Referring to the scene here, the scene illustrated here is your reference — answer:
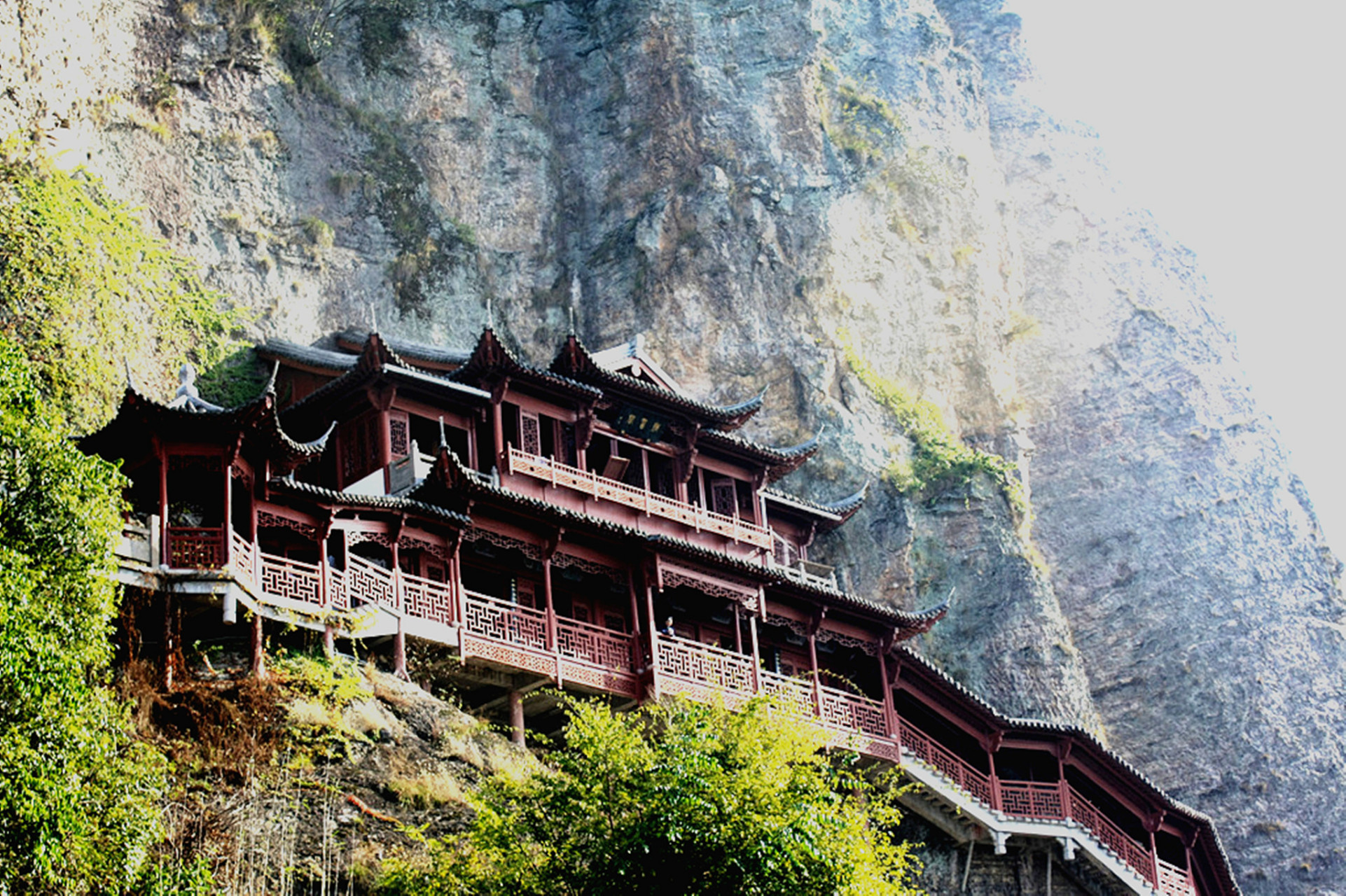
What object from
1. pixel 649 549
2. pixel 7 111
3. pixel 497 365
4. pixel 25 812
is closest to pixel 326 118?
pixel 7 111

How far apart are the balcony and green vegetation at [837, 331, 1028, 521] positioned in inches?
313

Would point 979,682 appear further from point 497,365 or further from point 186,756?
point 186,756

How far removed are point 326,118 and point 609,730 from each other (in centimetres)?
3192

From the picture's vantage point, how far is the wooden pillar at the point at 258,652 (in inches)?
1000

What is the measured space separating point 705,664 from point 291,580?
8973mm

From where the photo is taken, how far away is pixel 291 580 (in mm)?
27484

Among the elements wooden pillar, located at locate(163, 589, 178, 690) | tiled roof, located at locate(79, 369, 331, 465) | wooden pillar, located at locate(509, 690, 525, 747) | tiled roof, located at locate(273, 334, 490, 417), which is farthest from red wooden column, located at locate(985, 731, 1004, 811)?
wooden pillar, located at locate(163, 589, 178, 690)

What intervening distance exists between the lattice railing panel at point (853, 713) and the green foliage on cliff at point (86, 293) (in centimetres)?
1533

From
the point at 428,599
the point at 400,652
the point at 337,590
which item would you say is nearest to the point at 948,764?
the point at 428,599

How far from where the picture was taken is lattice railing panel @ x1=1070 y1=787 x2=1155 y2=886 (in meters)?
36.8

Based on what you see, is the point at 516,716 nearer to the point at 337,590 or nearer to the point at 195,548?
the point at 337,590

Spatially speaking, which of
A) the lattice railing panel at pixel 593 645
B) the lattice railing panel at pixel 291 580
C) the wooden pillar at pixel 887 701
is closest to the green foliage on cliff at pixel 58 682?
the lattice railing panel at pixel 291 580

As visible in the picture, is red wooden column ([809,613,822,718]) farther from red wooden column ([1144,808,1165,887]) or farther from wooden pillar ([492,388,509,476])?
red wooden column ([1144,808,1165,887])

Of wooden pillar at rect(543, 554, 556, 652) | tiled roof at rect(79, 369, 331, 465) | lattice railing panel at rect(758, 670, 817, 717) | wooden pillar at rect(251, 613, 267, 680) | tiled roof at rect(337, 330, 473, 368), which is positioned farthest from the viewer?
tiled roof at rect(337, 330, 473, 368)
